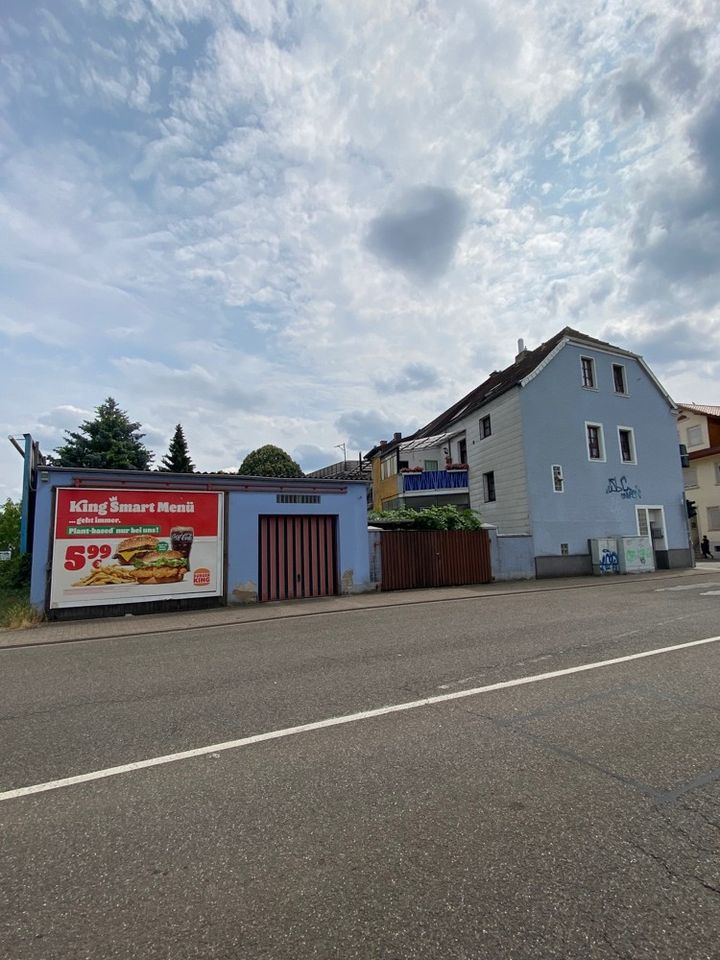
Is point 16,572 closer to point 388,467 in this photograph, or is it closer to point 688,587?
point 388,467

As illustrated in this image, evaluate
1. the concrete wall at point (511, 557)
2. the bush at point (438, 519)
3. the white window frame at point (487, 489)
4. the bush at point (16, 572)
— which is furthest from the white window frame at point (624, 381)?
the bush at point (16, 572)

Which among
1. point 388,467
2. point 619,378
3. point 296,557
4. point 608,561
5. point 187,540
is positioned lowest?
point 608,561

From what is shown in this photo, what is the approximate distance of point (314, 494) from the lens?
1641cm

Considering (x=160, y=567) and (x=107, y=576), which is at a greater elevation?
(x=160, y=567)

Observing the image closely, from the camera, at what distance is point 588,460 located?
24.7m

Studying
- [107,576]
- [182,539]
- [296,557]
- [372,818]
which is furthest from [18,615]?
[372,818]

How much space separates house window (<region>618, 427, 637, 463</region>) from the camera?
25.9 metres

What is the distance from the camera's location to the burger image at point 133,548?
13.5 m

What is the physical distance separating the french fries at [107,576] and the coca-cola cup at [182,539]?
124cm

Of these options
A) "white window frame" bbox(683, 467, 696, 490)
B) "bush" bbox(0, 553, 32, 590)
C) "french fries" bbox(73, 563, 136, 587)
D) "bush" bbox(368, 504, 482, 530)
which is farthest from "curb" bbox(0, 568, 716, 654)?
"white window frame" bbox(683, 467, 696, 490)

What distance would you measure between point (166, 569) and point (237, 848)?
12.1 metres

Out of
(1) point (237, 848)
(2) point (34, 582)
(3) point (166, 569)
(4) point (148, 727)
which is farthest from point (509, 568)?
(1) point (237, 848)

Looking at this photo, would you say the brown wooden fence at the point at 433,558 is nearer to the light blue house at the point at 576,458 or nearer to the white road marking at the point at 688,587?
the light blue house at the point at 576,458

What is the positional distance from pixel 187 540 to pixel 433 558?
8.34m
